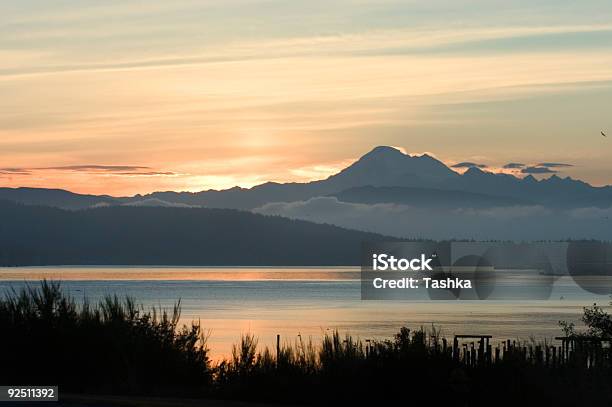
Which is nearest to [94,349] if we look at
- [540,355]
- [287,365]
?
[287,365]

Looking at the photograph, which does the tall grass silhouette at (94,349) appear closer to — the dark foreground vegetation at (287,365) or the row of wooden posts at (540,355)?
the dark foreground vegetation at (287,365)

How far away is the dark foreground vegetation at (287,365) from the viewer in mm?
24250

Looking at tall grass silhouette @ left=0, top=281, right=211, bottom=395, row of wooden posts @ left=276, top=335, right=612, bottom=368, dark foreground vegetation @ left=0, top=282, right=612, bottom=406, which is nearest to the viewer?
dark foreground vegetation @ left=0, top=282, right=612, bottom=406

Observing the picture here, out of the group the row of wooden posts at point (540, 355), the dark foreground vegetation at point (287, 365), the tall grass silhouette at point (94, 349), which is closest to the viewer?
the dark foreground vegetation at point (287, 365)

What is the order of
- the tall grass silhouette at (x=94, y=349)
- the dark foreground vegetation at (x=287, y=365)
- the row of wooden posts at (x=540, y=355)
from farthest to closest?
the tall grass silhouette at (x=94, y=349)
the row of wooden posts at (x=540, y=355)
the dark foreground vegetation at (x=287, y=365)

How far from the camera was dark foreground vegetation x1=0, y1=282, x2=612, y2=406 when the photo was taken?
955 inches

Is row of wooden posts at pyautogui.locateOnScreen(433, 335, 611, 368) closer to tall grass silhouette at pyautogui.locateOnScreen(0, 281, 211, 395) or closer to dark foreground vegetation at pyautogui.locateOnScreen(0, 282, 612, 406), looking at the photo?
dark foreground vegetation at pyautogui.locateOnScreen(0, 282, 612, 406)

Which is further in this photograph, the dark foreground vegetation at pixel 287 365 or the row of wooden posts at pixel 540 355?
the row of wooden posts at pixel 540 355

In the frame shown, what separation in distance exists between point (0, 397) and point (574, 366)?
11600mm

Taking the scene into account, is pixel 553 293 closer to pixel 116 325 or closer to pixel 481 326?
pixel 481 326

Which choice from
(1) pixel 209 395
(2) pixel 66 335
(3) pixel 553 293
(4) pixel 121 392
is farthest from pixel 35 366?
(3) pixel 553 293

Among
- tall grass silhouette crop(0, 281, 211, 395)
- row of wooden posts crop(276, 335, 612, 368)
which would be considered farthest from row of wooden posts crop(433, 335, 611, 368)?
tall grass silhouette crop(0, 281, 211, 395)

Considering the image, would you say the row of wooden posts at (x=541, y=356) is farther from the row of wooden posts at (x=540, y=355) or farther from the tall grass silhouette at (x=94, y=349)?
the tall grass silhouette at (x=94, y=349)

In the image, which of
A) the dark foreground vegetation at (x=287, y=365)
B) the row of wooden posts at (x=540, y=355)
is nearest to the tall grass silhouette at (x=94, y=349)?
the dark foreground vegetation at (x=287, y=365)
